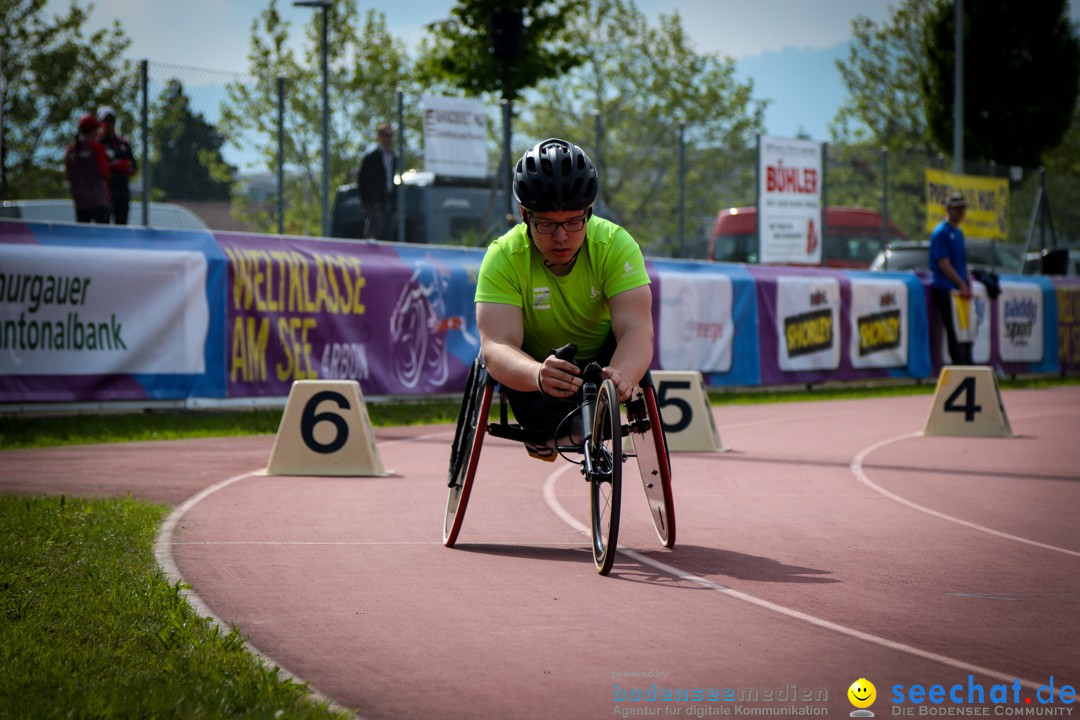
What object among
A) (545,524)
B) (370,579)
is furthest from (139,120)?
(370,579)

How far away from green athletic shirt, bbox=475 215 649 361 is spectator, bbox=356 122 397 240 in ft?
38.7

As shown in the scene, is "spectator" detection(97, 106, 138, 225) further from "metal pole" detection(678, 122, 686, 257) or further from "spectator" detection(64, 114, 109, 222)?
"metal pole" detection(678, 122, 686, 257)

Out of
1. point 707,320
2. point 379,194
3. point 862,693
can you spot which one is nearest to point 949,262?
point 707,320

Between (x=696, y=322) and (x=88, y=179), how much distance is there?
8415 mm

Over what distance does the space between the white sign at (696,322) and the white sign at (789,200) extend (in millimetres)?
2242

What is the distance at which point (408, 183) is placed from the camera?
19.7 meters

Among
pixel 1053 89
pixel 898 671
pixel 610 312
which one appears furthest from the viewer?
pixel 1053 89

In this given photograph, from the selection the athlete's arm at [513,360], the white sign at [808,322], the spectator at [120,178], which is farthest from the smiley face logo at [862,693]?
the white sign at [808,322]

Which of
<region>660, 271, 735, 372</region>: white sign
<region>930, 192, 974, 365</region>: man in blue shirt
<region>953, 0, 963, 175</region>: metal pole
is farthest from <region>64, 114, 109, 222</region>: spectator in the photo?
<region>953, 0, 963, 175</region>: metal pole

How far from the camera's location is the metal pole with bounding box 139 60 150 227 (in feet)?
53.9

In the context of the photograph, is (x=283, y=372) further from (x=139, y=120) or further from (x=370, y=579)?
(x=370, y=579)

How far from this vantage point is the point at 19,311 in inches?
541

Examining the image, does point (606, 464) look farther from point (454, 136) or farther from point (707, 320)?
point (707, 320)

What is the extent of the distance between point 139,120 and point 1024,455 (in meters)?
10.1
